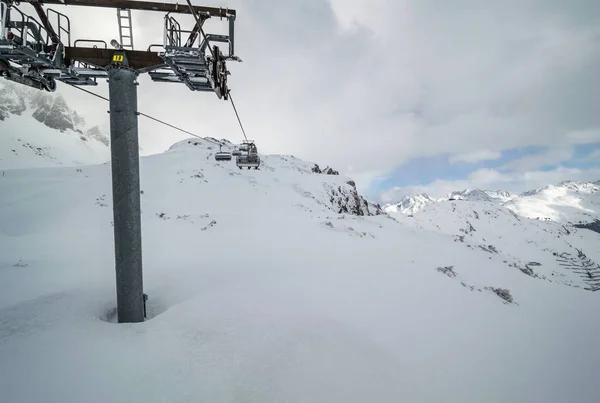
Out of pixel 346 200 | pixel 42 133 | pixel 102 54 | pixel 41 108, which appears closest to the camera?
pixel 102 54

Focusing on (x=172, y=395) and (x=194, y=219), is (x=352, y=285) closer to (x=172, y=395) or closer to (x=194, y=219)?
(x=172, y=395)

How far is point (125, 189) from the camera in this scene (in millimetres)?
7195

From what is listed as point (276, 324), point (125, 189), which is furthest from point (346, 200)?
point (125, 189)

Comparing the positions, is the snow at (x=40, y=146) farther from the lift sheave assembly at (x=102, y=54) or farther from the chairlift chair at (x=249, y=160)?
the lift sheave assembly at (x=102, y=54)

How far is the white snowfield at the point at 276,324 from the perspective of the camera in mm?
5547

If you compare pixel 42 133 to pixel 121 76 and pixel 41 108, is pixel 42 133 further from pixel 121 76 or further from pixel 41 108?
pixel 121 76

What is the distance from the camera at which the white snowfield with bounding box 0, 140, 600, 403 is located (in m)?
5.55

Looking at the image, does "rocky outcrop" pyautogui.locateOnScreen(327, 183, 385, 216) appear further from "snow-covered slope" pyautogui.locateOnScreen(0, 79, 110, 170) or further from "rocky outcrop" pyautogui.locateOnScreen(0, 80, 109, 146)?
"rocky outcrop" pyautogui.locateOnScreen(0, 80, 109, 146)

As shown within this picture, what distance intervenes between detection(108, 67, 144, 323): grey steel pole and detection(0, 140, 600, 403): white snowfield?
68 centimetres

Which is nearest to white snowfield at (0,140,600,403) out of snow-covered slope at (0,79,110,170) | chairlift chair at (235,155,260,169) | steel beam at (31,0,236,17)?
chairlift chair at (235,155,260,169)

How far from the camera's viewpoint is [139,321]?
720cm

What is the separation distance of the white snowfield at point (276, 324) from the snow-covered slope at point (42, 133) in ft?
337

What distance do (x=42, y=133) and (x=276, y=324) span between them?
17231 centimetres

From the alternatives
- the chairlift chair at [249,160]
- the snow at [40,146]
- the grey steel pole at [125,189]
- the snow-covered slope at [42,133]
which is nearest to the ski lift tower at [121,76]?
the grey steel pole at [125,189]
